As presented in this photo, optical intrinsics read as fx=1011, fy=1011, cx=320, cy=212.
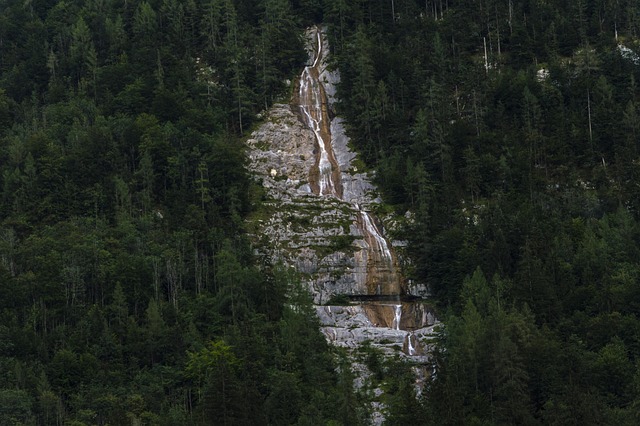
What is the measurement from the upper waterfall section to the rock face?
14 cm

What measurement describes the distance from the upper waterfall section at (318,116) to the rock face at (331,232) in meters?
0.14

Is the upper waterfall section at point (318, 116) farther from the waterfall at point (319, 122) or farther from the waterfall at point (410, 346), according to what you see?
the waterfall at point (410, 346)

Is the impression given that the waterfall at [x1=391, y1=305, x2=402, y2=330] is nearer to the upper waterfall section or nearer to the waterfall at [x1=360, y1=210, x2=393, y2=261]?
the waterfall at [x1=360, y1=210, x2=393, y2=261]

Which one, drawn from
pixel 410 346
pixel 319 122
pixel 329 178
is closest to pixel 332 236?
pixel 329 178

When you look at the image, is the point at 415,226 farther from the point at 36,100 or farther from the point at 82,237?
the point at 36,100

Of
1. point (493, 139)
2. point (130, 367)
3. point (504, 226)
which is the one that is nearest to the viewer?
point (130, 367)

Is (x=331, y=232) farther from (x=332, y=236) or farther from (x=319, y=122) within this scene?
(x=319, y=122)

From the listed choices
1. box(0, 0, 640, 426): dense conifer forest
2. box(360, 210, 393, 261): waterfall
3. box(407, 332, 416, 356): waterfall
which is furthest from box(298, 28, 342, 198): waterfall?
box(407, 332, 416, 356): waterfall

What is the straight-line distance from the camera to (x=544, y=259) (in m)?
99.1

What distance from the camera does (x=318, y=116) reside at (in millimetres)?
137375

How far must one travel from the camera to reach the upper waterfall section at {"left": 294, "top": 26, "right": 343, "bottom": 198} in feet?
407

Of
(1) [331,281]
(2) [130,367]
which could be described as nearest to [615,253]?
(1) [331,281]

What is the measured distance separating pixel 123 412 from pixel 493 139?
5997 cm

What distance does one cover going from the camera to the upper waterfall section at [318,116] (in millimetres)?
124188
